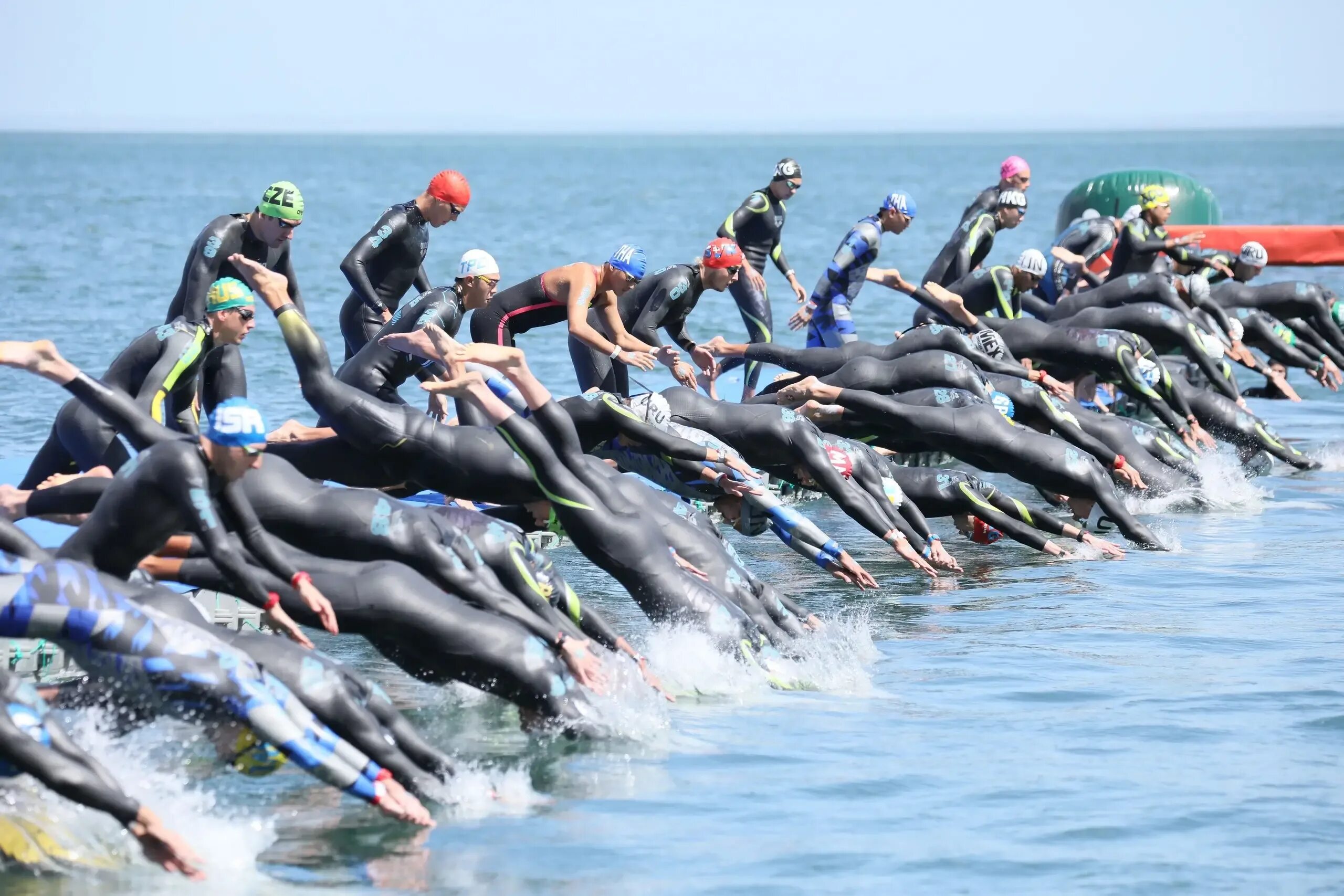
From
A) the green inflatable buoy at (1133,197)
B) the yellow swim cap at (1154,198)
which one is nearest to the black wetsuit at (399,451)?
the yellow swim cap at (1154,198)

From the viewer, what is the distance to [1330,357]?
20.8m

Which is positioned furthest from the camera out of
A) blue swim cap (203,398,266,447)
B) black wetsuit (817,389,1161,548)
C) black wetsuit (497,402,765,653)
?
black wetsuit (817,389,1161,548)

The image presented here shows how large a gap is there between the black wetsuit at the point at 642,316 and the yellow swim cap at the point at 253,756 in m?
5.66

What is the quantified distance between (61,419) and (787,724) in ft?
14.7

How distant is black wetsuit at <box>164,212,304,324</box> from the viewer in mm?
10516

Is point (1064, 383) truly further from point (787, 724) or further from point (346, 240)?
point (346, 240)

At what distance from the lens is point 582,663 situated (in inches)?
334

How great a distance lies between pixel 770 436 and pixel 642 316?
1.83m

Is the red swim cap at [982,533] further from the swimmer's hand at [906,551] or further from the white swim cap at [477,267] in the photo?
the white swim cap at [477,267]

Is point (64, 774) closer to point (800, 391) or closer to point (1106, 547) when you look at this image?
point (800, 391)

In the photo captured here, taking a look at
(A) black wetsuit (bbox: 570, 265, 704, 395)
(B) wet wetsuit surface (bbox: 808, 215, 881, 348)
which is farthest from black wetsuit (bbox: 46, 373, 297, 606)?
(B) wet wetsuit surface (bbox: 808, 215, 881, 348)

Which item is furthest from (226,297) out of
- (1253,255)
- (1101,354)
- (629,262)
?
(1253,255)

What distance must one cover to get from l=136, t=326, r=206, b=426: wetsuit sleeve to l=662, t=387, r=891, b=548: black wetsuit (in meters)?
3.59

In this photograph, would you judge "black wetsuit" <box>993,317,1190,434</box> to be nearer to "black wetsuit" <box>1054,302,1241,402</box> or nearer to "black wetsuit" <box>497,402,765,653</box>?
"black wetsuit" <box>1054,302,1241,402</box>
